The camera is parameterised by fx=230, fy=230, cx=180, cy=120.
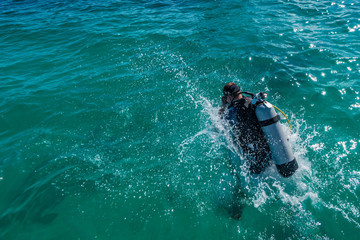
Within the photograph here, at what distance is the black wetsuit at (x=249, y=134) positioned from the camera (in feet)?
14.6

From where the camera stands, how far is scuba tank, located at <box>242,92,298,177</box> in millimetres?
4117

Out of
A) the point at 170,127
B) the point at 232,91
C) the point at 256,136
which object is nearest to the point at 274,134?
the point at 256,136

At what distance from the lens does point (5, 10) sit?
55.1ft

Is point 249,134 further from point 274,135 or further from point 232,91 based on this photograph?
point 232,91

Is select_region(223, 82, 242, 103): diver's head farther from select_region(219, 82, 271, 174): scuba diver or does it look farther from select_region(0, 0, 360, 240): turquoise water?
select_region(0, 0, 360, 240): turquoise water

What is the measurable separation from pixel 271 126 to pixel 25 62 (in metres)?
10.6

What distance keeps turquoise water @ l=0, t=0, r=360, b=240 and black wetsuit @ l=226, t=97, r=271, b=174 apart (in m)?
0.48

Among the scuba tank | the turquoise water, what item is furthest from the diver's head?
the turquoise water

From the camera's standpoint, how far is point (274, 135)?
4.23 metres

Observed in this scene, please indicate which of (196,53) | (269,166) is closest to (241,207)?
(269,166)

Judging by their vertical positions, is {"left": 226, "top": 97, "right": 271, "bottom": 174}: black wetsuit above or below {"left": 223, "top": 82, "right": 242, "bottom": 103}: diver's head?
below

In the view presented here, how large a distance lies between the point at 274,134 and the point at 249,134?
1.60ft

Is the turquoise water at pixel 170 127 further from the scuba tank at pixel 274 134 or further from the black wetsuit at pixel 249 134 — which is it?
the scuba tank at pixel 274 134

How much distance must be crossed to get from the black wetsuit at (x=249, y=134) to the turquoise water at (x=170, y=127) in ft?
1.59
